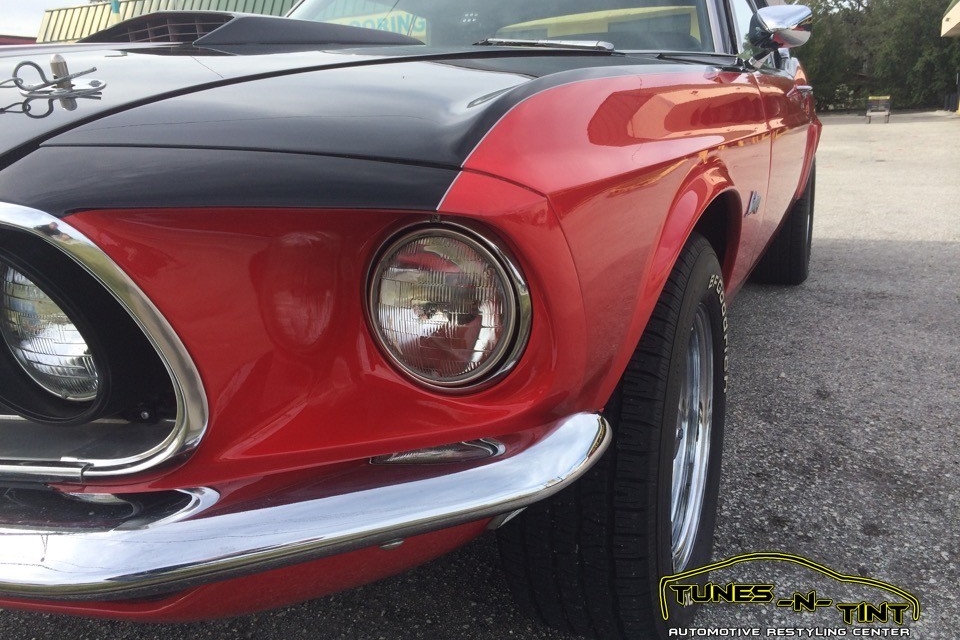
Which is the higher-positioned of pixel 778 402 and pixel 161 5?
pixel 161 5

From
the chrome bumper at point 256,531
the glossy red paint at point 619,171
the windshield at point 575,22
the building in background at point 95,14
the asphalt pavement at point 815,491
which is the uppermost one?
the building in background at point 95,14

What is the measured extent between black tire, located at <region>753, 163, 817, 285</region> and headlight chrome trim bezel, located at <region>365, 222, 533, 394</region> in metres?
3.06

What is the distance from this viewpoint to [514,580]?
134 centimetres

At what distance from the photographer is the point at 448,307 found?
0.95m

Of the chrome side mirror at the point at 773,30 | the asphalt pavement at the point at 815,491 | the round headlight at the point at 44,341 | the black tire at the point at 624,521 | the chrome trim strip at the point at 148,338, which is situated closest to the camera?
the chrome trim strip at the point at 148,338

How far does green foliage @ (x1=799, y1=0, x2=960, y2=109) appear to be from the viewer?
78.7 ft

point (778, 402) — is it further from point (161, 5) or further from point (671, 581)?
point (161, 5)

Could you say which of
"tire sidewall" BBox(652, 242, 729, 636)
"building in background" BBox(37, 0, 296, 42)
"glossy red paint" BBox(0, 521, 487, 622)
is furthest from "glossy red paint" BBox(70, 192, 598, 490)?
"building in background" BBox(37, 0, 296, 42)

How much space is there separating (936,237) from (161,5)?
425 inches

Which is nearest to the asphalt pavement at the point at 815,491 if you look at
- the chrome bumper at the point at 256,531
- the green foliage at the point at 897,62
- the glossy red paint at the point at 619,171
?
the chrome bumper at the point at 256,531

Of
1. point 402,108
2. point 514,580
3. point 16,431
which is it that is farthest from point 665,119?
point 16,431

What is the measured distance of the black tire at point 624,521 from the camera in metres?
1.18

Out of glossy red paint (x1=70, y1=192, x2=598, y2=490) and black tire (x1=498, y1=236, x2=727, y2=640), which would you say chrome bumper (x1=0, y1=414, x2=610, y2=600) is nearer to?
glossy red paint (x1=70, y1=192, x2=598, y2=490)

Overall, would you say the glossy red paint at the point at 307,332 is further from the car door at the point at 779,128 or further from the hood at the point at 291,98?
the car door at the point at 779,128
